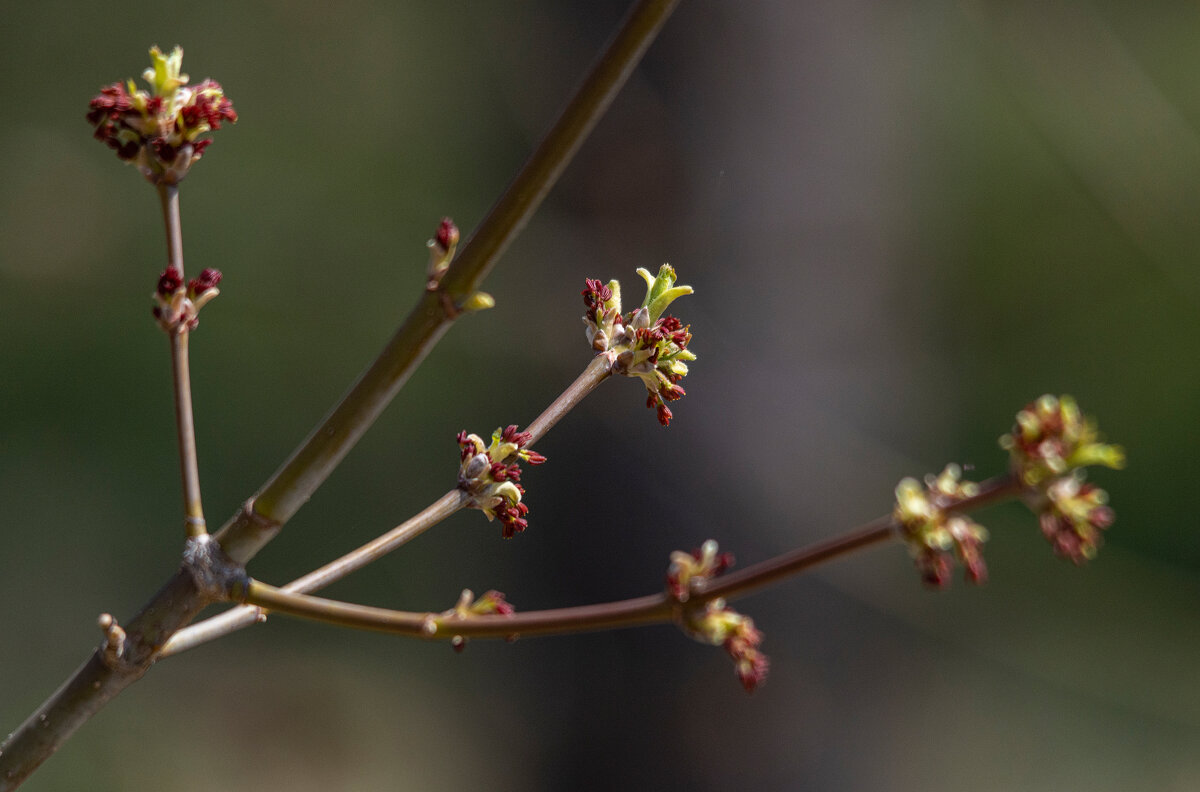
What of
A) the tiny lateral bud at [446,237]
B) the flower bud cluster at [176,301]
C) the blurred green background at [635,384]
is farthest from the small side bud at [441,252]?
the blurred green background at [635,384]

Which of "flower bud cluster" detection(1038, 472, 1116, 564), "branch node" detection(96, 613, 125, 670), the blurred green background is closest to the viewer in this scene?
"flower bud cluster" detection(1038, 472, 1116, 564)

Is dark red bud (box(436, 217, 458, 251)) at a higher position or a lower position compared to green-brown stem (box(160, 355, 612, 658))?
higher

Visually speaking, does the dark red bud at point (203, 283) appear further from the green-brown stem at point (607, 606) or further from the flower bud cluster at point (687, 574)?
the flower bud cluster at point (687, 574)

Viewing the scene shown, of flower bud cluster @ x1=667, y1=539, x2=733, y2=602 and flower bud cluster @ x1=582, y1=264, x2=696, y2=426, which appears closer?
flower bud cluster @ x1=667, y1=539, x2=733, y2=602

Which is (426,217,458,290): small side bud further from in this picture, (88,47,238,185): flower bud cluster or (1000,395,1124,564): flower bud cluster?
(1000,395,1124,564): flower bud cluster

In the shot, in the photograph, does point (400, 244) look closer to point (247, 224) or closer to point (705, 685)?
point (247, 224)

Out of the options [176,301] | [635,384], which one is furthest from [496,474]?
[635,384]

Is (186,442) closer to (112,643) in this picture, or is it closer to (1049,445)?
(112,643)

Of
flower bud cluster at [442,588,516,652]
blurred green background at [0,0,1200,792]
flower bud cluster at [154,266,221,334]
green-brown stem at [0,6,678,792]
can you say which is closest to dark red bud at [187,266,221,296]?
flower bud cluster at [154,266,221,334]
